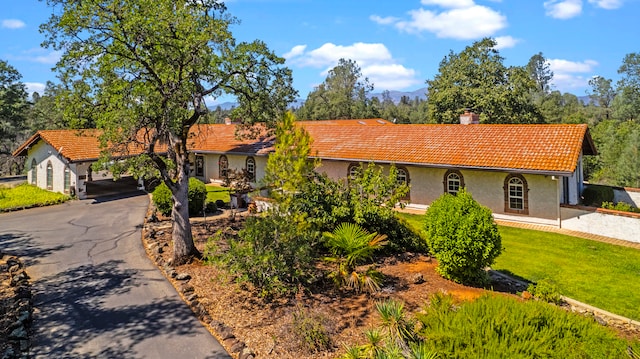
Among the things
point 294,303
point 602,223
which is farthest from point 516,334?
point 602,223

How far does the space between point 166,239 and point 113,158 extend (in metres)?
4.35

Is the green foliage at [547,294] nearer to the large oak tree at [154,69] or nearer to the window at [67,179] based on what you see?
the large oak tree at [154,69]

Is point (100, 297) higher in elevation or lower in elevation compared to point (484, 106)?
lower

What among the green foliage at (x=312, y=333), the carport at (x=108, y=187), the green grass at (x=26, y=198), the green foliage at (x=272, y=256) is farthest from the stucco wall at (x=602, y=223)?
the green grass at (x=26, y=198)

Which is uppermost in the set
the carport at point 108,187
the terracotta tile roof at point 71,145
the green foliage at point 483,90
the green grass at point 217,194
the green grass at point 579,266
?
the green foliage at point 483,90

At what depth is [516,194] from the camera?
18.1 m

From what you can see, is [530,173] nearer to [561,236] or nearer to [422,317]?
[561,236]

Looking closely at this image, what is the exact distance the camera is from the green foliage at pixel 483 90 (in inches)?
1345

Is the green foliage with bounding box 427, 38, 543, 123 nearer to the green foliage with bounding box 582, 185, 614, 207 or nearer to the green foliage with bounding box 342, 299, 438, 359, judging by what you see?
the green foliage with bounding box 582, 185, 614, 207

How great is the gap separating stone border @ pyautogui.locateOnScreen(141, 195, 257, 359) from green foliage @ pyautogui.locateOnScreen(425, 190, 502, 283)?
559 centimetres

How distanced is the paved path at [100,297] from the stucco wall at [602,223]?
53.5 ft

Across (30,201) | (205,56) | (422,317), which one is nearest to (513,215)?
(422,317)

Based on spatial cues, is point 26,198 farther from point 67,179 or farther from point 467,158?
point 467,158

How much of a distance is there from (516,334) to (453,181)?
49.4 ft
